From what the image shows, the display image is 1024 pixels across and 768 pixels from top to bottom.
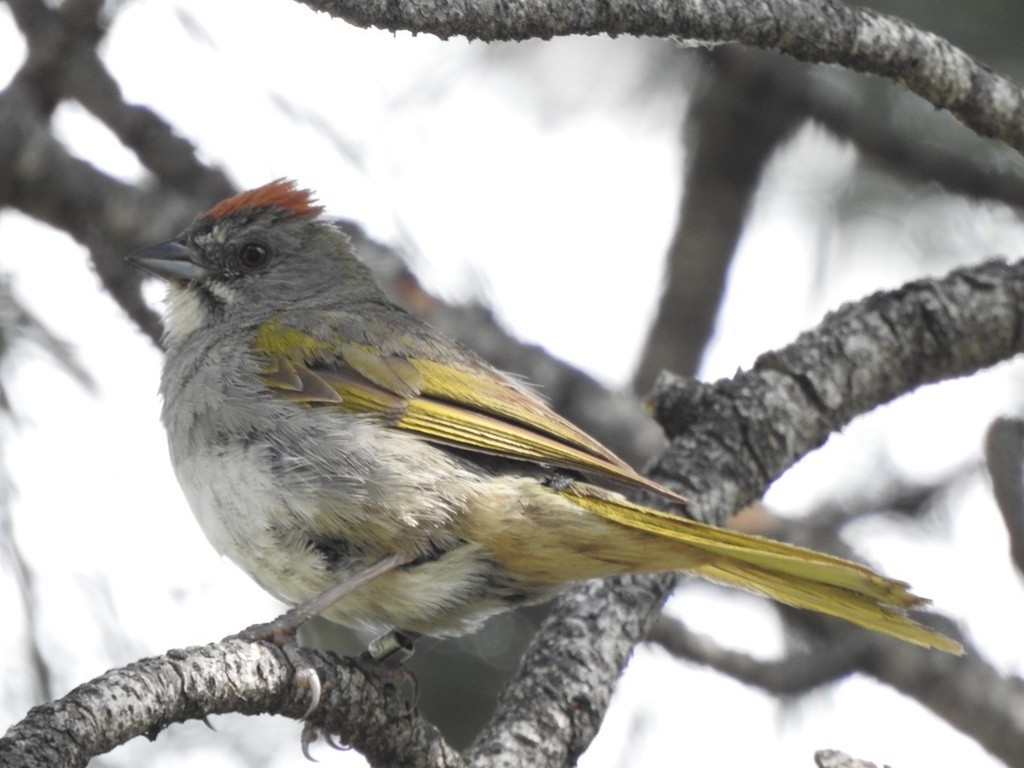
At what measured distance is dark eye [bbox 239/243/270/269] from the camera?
539 centimetres

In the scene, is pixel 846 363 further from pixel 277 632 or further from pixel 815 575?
pixel 277 632

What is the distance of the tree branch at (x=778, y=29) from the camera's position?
3316 mm

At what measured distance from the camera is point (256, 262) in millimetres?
5418

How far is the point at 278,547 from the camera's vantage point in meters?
4.07

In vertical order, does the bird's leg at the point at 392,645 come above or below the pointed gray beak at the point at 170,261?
below

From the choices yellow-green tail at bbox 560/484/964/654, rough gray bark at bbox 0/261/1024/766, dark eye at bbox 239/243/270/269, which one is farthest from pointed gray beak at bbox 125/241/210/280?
yellow-green tail at bbox 560/484/964/654

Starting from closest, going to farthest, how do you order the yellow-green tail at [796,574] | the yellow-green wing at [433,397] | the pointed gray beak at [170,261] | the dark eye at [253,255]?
1. the yellow-green tail at [796,574]
2. the yellow-green wing at [433,397]
3. the pointed gray beak at [170,261]
4. the dark eye at [253,255]

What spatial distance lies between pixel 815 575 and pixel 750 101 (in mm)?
3380

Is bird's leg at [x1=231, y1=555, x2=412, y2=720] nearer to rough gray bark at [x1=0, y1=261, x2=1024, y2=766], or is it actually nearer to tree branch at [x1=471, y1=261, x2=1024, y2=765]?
rough gray bark at [x1=0, y1=261, x2=1024, y2=766]

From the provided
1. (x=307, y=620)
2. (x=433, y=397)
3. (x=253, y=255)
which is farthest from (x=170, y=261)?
(x=307, y=620)

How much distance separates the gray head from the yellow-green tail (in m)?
1.87

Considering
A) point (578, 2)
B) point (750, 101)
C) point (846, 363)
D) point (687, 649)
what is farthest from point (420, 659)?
point (578, 2)

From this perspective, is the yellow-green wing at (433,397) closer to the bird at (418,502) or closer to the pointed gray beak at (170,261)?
the bird at (418,502)

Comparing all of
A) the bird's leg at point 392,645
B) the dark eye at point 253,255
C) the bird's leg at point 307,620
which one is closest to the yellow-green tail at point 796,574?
the bird's leg at point 307,620
